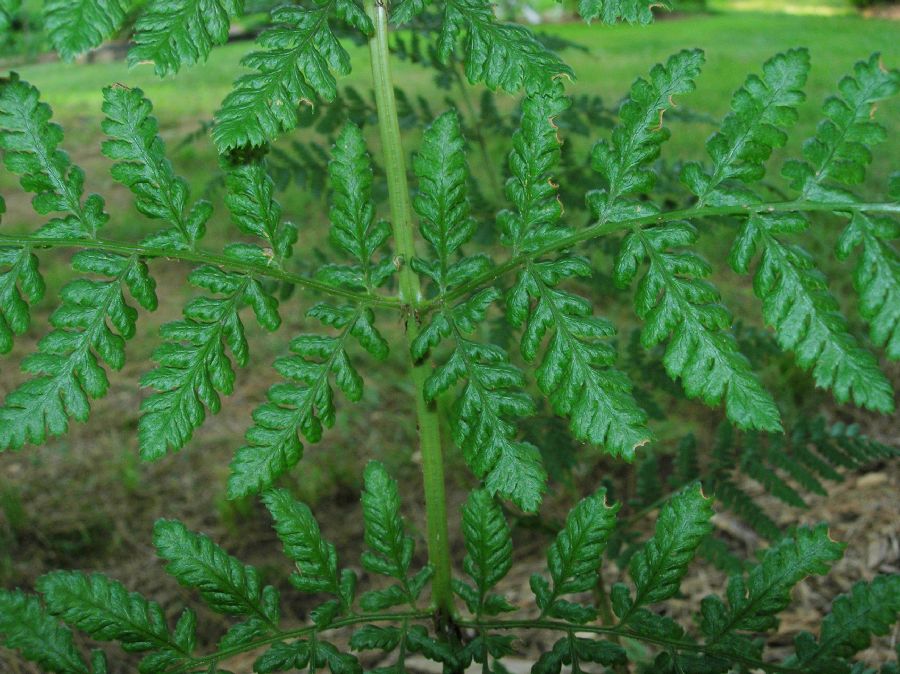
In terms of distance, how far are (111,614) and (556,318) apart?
827mm

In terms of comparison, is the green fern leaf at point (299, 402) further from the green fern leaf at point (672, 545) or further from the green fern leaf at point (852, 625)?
the green fern leaf at point (852, 625)

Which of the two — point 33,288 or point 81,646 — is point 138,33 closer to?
point 33,288

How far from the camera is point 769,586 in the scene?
1270 mm

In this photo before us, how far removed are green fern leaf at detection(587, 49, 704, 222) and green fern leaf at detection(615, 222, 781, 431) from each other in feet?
0.24

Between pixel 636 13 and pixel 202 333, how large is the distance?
2.64 feet

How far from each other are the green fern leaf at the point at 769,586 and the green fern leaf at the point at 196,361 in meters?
0.86

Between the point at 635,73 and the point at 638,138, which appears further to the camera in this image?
the point at 635,73

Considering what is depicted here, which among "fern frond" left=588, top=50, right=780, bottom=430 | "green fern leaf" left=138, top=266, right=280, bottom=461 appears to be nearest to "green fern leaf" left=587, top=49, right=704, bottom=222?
"fern frond" left=588, top=50, right=780, bottom=430

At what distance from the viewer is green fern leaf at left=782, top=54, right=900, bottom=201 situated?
1125 millimetres

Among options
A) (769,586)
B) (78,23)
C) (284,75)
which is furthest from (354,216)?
(769,586)

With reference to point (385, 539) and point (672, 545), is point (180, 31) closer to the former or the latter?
point (385, 539)

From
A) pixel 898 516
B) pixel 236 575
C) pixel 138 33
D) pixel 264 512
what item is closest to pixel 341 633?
pixel 264 512

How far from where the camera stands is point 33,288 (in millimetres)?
1261

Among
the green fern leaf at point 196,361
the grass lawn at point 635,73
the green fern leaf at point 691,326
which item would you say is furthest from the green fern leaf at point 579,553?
the grass lawn at point 635,73
